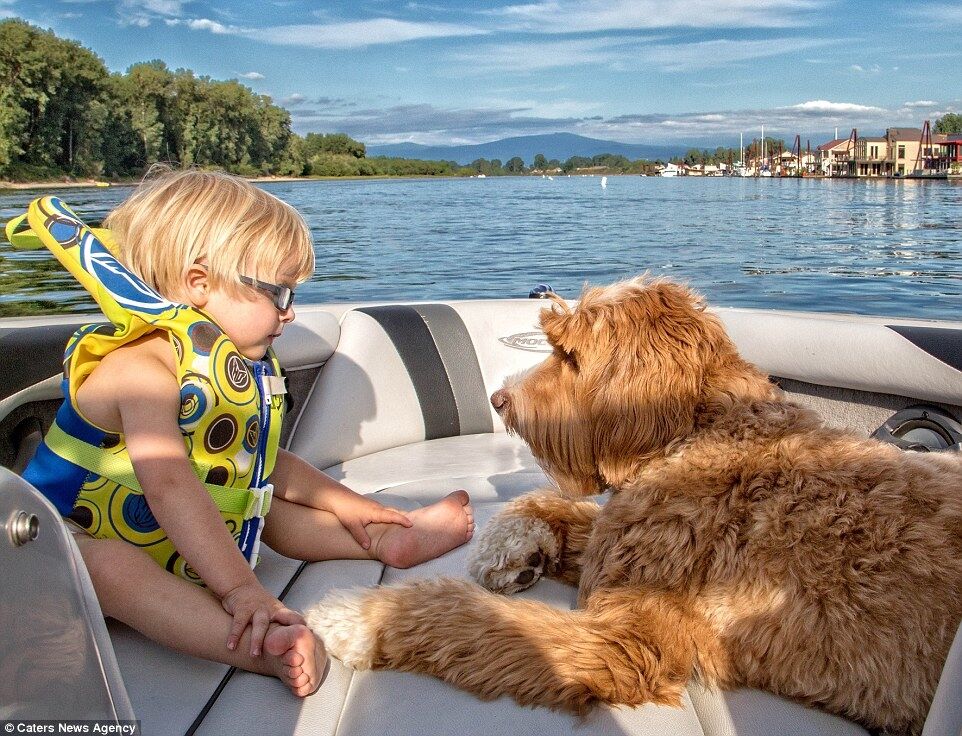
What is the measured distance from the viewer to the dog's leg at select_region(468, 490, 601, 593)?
266cm

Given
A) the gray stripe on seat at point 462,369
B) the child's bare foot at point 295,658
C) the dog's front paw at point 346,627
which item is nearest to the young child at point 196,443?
the child's bare foot at point 295,658

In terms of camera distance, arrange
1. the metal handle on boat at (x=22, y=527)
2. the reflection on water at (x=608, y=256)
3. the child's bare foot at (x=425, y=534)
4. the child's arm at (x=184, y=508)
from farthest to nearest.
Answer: the reflection on water at (x=608, y=256), the child's bare foot at (x=425, y=534), the child's arm at (x=184, y=508), the metal handle on boat at (x=22, y=527)

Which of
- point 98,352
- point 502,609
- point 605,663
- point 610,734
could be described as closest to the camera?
point 610,734

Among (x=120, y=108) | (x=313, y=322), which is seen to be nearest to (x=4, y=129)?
(x=120, y=108)

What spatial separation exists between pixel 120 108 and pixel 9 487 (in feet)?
134

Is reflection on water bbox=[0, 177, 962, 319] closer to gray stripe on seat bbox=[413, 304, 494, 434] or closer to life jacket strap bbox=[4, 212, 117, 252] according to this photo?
life jacket strap bbox=[4, 212, 117, 252]

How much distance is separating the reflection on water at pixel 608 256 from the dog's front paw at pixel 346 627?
56.6 inches

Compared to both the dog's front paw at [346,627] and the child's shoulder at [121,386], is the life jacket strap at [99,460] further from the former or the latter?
the dog's front paw at [346,627]

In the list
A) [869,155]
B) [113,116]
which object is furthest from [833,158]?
[113,116]

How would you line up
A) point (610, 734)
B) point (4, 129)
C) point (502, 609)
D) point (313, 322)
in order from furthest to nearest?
1. point (4, 129)
2. point (313, 322)
3. point (502, 609)
4. point (610, 734)

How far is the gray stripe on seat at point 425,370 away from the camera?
4.59m

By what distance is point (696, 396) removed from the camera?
7.56 feet

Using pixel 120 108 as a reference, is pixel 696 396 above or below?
below

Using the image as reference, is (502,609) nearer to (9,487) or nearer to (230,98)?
(9,487)
